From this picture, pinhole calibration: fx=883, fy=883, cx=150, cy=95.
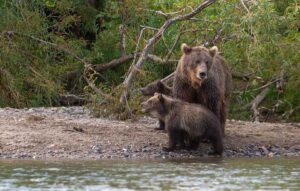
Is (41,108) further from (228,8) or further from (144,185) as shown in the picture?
(144,185)

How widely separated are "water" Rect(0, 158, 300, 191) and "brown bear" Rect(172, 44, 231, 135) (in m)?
0.92

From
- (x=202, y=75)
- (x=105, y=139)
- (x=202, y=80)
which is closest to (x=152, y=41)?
(x=105, y=139)

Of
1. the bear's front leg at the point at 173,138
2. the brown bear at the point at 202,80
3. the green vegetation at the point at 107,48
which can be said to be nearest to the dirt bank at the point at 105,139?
the bear's front leg at the point at 173,138

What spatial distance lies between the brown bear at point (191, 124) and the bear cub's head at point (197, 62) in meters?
0.39

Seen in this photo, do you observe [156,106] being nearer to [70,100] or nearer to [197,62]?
[197,62]

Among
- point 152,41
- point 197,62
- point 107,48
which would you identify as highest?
point 152,41

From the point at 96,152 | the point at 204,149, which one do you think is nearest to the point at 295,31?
the point at 204,149

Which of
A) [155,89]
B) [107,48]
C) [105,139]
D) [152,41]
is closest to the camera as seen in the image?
[105,139]

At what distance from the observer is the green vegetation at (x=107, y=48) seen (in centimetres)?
1497

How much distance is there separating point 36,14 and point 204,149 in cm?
566

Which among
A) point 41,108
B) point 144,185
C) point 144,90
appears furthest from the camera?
point 41,108

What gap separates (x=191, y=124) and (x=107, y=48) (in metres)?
6.29

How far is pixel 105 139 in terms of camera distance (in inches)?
506

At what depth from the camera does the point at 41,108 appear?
15844 millimetres
